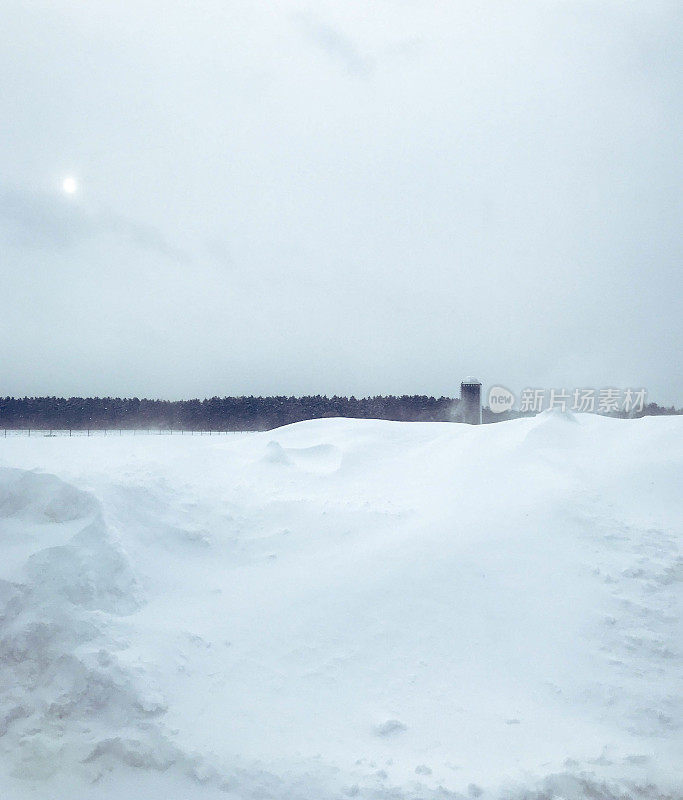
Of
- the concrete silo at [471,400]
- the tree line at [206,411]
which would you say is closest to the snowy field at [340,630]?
the concrete silo at [471,400]

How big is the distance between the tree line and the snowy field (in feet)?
105

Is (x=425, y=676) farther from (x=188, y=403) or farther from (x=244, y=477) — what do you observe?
(x=188, y=403)

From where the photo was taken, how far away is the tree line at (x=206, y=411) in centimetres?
4284

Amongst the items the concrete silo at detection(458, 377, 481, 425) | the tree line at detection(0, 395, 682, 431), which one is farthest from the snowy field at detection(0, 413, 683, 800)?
the tree line at detection(0, 395, 682, 431)

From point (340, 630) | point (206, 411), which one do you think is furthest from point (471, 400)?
point (206, 411)

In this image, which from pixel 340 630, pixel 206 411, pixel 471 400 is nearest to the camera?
pixel 340 630

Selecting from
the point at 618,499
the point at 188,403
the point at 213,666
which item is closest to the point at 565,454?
the point at 618,499

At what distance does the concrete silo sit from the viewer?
76.0 feet

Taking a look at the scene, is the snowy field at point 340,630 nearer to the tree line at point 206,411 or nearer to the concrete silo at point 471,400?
the concrete silo at point 471,400

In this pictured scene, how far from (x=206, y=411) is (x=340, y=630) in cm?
3821

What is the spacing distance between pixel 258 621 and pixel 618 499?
5.55 m

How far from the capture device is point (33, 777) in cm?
516

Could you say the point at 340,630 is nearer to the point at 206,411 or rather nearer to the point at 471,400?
the point at 471,400

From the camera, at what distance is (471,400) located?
23297 mm
